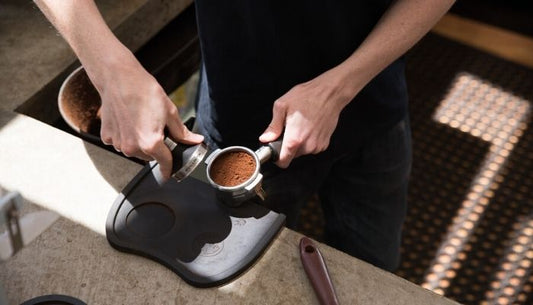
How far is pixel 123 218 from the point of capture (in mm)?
1144

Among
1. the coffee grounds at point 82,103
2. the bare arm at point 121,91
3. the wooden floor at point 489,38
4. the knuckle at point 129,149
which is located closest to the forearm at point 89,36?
the bare arm at point 121,91

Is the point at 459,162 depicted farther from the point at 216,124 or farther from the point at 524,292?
the point at 216,124

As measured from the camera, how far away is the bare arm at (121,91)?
104cm

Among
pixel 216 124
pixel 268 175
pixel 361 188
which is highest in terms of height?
pixel 216 124

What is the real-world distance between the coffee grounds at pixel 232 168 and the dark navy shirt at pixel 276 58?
0.76ft

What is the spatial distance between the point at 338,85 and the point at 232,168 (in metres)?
0.24

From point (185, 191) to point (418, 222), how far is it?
4.32 ft

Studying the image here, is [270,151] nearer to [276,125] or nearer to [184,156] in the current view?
[276,125]

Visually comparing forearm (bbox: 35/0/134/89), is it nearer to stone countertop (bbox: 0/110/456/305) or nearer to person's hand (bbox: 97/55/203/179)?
person's hand (bbox: 97/55/203/179)

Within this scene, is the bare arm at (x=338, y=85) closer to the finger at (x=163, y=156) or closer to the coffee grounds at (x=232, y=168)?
the coffee grounds at (x=232, y=168)

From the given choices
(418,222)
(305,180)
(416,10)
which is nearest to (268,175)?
(305,180)

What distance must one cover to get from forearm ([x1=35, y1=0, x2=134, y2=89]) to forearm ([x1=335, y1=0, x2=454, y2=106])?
1.30 ft

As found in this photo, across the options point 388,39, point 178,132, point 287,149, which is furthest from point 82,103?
point 388,39

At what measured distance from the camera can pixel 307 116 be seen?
3.62 ft
